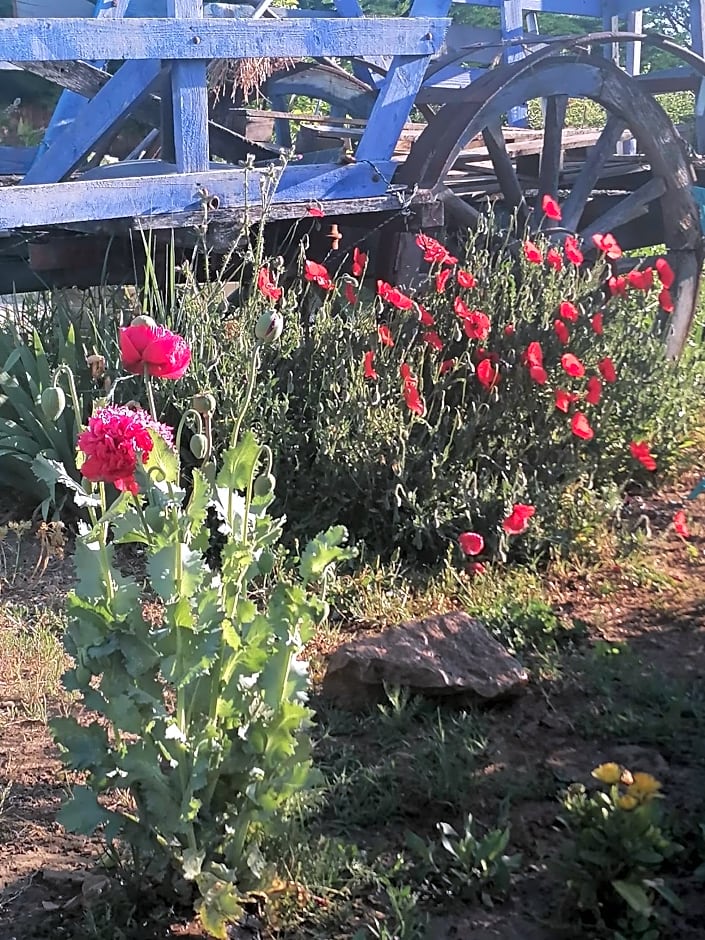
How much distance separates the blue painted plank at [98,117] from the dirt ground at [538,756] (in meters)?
1.45

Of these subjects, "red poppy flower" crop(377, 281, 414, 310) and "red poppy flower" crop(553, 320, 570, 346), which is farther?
"red poppy flower" crop(553, 320, 570, 346)

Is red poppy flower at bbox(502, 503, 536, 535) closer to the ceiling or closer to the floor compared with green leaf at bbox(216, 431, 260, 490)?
closer to the floor

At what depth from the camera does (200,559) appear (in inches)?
73.6

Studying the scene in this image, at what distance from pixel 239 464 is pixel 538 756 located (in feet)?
3.69

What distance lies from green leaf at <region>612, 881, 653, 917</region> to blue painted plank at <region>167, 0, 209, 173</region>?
2956mm

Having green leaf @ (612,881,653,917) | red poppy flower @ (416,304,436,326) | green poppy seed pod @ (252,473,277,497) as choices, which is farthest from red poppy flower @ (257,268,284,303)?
green leaf @ (612,881,653,917)

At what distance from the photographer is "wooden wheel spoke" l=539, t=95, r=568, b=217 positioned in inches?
204

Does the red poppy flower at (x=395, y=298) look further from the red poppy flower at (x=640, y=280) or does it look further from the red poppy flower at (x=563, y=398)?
the red poppy flower at (x=640, y=280)

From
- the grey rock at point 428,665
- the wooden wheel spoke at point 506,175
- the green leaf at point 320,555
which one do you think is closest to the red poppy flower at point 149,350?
the green leaf at point 320,555

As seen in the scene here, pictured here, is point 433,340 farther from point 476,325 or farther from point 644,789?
point 644,789

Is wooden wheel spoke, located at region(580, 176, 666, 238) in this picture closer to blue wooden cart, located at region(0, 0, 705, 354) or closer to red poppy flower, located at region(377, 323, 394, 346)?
blue wooden cart, located at region(0, 0, 705, 354)

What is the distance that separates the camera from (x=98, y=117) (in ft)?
13.0

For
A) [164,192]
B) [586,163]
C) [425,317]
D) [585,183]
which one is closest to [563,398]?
[425,317]

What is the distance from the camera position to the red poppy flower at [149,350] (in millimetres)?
1788
